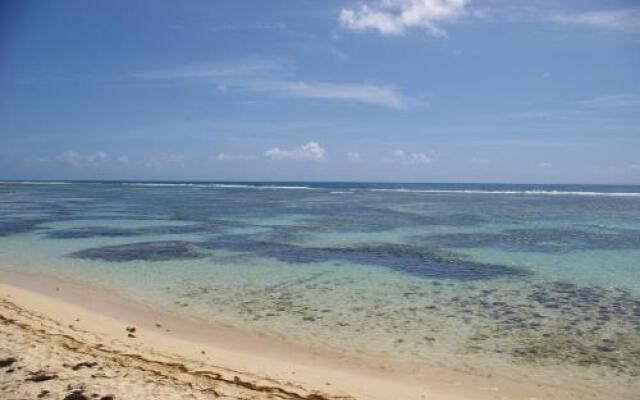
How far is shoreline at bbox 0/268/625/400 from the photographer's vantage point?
6.79 m

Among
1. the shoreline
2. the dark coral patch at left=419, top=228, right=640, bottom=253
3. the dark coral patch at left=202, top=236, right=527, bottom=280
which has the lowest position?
the shoreline

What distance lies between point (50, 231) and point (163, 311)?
17.9 m

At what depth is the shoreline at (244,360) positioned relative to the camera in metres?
6.79

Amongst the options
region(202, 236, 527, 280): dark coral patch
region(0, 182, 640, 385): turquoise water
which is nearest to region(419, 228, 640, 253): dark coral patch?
region(0, 182, 640, 385): turquoise water

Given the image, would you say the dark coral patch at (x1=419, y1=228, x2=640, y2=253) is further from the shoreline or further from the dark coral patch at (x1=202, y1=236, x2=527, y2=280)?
the shoreline

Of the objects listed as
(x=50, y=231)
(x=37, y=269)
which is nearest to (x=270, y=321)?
(x=37, y=269)

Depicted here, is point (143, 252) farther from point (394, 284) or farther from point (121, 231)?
point (394, 284)

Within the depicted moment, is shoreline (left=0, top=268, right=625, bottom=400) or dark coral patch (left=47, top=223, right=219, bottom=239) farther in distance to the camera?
dark coral patch (left=47, top=223, right=219, bottom=239)

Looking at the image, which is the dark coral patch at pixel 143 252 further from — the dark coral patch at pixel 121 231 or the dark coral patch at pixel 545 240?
the dark coral patch at pixel 545 240

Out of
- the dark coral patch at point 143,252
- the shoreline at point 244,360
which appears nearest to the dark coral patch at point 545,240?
the dark coral patch at point 143,252

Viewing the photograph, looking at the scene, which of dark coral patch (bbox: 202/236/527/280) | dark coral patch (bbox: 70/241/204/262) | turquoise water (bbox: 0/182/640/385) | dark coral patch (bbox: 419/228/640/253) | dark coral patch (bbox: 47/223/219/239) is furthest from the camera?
dark coral patch (bbox: 47/223/219/239)

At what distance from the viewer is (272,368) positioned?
7.53 meters

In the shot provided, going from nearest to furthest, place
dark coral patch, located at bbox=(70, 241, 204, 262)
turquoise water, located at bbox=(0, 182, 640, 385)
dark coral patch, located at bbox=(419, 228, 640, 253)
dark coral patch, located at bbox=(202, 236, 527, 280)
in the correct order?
turquoise water, located at bbox=(0, 182, 640, 385) < dark coral patch, located at bbox=(202, 236, 527, 280) < dark coral patch, located at bbox=(70, 241, 204, 262) < dark coral patch, located at bbox=(419, 228, 640, 253)

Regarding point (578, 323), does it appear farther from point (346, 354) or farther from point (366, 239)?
point (366, 239)
